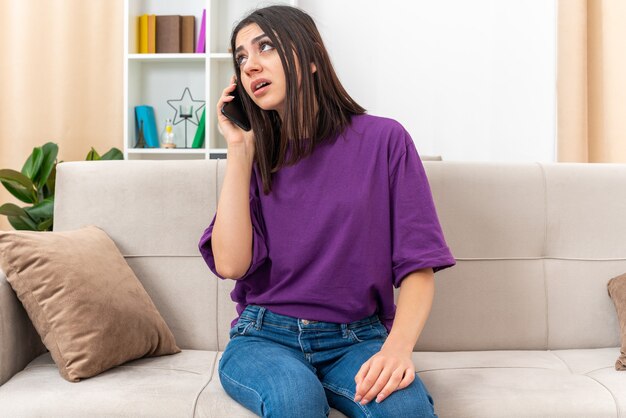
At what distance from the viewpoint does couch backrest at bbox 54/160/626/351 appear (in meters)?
1.83

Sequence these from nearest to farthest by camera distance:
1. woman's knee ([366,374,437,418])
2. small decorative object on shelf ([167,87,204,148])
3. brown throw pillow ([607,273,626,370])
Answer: woman's knee ([366,374,437,418]) → brown throw pillow ([607,273,626,370]) → small decorative object on shelf ([167,87,204,148])

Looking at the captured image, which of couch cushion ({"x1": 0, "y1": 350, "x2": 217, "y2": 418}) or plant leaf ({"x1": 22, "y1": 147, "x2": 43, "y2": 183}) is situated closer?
couch cushion ({"x1": 0, "y1": 350, "x2": 217, "y2": 418})

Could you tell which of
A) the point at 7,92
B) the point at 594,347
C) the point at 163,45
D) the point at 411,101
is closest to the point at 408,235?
the point at 594,347

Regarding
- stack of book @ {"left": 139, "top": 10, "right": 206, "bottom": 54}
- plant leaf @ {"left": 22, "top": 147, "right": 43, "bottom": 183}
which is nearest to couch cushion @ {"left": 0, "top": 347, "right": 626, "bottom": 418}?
plant leaf @ {"left": 22, "top": 147, "right": 43, "bottom": 183}

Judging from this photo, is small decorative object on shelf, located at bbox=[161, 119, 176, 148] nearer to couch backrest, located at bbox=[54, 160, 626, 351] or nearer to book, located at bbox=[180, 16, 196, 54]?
book, located at bbox=[180, 16, 196, 54]

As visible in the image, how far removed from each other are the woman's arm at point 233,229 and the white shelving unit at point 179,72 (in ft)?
6.38

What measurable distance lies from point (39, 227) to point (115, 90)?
110 cm

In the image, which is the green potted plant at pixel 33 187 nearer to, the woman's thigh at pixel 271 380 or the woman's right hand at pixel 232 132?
the woman's right hand at pixel 232 132

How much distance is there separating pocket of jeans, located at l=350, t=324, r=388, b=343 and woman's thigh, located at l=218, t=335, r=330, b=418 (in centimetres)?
11

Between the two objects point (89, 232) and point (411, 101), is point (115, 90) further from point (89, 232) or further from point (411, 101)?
point (89, 232)

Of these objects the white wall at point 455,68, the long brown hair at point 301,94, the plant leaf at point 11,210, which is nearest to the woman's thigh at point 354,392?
the long brown hair at point 301,94

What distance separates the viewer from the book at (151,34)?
3.53m

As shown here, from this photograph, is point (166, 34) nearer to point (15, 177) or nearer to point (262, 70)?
point (15, 177)

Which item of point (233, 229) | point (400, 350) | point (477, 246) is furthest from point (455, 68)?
point (400, 350)
